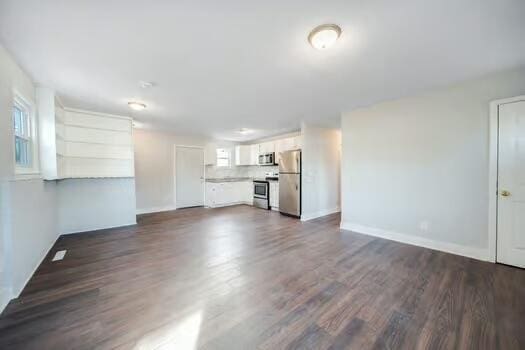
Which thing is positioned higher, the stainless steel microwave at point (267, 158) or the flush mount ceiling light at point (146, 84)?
the flush mount ceiling light at point (146, 84)

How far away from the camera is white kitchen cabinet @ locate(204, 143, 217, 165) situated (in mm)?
7082

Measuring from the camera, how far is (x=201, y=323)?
1.66m

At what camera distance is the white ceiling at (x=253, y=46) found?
59.3 inches

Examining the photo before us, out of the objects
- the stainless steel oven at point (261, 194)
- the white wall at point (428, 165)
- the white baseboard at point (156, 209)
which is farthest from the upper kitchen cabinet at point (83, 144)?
the white wall at point (428, 165)

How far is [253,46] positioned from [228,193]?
→ 5582mm

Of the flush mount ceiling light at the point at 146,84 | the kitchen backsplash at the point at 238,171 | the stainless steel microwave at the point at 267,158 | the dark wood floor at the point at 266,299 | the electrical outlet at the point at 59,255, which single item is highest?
the flush mount ceiling light at the point at 146,84

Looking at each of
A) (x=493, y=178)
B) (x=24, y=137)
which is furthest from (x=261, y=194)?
(x=24, y=137)

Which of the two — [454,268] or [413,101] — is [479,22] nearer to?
[413,101]

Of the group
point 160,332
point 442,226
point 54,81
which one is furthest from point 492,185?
point 54,81

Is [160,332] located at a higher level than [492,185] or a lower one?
lower

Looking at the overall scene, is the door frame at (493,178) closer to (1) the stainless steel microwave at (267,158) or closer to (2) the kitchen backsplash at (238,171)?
(1) the stainless steel microwave at (267,158)

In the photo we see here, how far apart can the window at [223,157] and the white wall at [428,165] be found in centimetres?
462

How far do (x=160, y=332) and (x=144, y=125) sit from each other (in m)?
4.93

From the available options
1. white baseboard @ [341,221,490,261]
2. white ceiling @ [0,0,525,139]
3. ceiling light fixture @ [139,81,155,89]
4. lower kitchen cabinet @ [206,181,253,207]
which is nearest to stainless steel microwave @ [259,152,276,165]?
lower kitchen cabinet @ [206,181,253,207]
